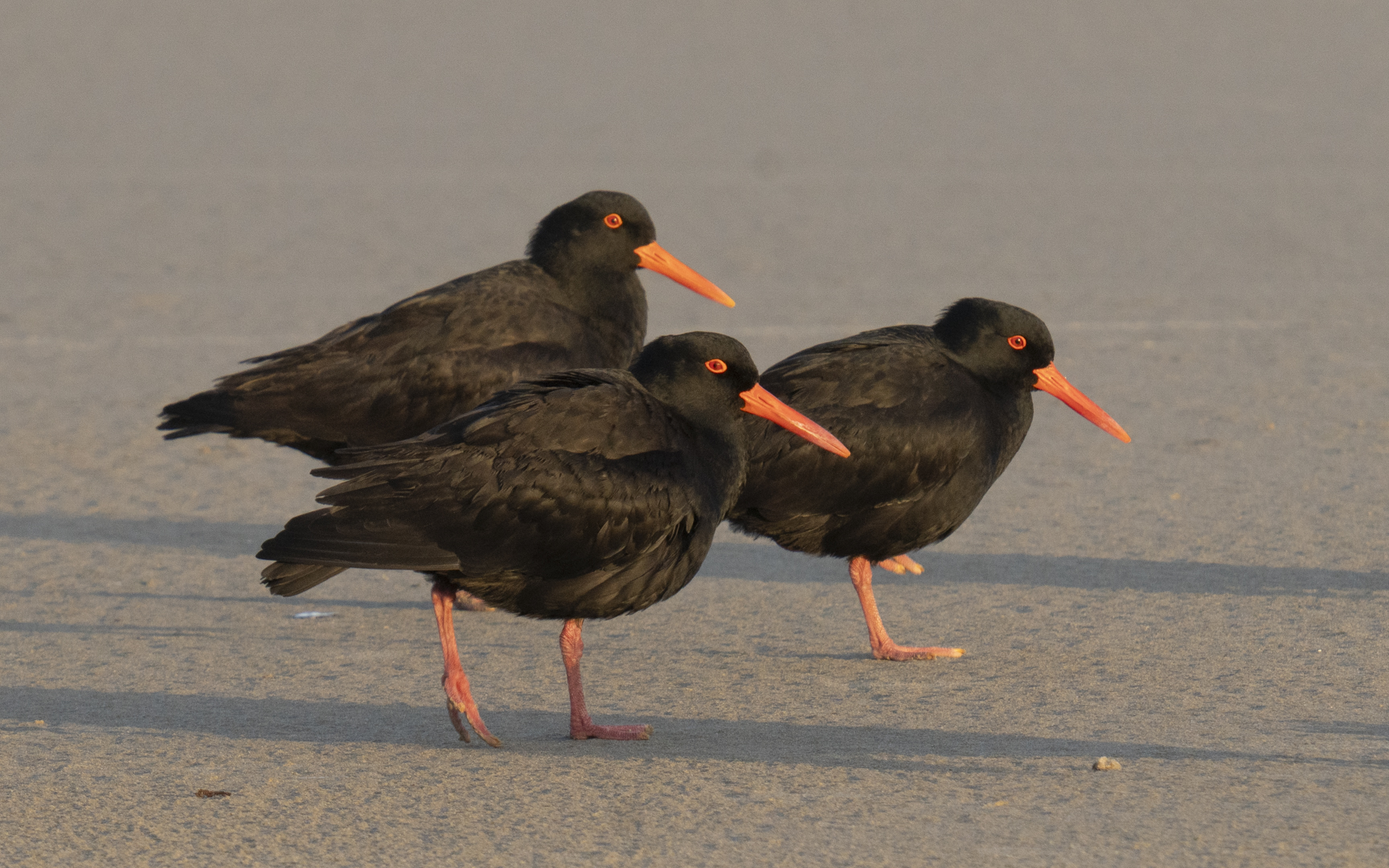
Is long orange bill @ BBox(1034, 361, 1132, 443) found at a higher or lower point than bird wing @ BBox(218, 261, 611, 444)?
lower

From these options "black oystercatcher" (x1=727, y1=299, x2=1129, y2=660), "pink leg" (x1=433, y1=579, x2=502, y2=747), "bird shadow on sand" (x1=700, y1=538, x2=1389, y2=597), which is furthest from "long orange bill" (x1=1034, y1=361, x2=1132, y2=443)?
"pink leg" (x1=433, y1=579, x2=502, y2=747)

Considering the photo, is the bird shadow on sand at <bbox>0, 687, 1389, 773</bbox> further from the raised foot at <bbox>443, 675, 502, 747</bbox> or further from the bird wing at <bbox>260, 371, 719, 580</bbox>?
the bird wing at <bbox>260, 371, 719, 580</bbox>

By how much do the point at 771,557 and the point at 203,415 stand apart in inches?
95.6

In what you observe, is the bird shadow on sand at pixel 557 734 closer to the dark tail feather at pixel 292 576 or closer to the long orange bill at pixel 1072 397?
the dark tail feather at pixel 292 576

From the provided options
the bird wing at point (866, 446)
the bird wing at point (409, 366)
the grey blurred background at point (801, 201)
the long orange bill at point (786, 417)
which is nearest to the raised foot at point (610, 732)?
the long orange bill at point (786, 417)

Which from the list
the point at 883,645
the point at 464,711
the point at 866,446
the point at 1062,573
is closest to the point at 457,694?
the point at 464,711

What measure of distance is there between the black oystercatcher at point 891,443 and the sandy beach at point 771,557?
0.39 m

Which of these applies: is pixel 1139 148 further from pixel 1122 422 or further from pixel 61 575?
pixel 61 575

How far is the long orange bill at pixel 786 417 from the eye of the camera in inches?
239

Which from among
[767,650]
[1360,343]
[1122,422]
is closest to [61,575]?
[767,650]

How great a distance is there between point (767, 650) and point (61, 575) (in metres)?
2.99

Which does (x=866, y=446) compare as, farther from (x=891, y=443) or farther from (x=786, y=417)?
(x=786, y=417)

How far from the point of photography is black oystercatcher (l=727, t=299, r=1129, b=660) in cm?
654

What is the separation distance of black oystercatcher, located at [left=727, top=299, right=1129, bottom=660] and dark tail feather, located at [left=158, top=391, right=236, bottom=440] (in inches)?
86.6
